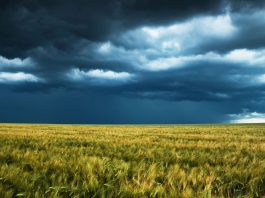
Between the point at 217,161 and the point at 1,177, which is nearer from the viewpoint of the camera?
the point at 1,177

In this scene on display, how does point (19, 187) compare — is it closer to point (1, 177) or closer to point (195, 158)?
point (1, 177)

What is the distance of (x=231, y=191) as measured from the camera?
439 cm

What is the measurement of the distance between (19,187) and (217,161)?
459cm

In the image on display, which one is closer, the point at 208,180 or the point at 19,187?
the point at 19,187

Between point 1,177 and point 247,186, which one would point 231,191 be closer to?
point 247,186

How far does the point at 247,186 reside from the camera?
4586mm

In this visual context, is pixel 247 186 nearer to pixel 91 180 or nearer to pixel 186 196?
pixel 186 196

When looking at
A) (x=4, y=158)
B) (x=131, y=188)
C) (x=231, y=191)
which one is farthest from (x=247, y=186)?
(x=4, y=158)

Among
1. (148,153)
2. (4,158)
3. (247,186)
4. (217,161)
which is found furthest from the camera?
(148,153)

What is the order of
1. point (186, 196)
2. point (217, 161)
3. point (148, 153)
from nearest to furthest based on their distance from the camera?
point (186, 196)
point (217, 161)
point (148, 153)

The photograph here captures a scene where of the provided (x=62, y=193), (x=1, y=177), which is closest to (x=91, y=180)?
(x=62, y=193)

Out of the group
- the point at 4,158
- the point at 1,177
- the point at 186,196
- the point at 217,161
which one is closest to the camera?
the point at 186,196

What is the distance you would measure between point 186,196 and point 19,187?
1989 mm

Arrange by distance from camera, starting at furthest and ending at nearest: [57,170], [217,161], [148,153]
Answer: [148,153] → [217,161] → [57,170]
